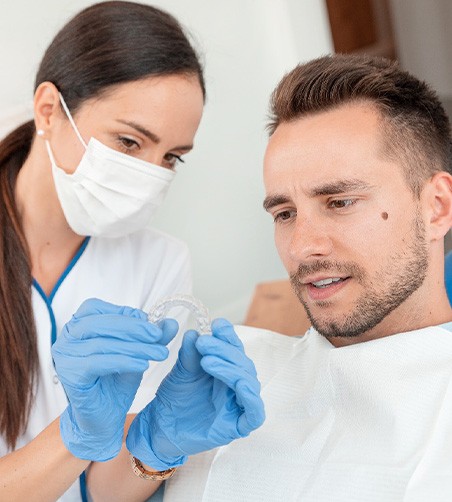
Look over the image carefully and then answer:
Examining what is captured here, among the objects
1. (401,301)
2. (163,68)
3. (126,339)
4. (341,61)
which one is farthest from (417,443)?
(163,68)

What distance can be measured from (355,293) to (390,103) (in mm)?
346

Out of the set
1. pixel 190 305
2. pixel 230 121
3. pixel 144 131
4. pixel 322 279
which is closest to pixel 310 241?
pixel 322 279

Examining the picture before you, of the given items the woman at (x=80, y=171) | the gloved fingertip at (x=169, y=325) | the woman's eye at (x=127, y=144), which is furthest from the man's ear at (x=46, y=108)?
the gloved fingertip at (x=169, y=325)

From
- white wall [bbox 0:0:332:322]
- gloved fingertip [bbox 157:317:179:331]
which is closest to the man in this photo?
gloved fingertip [bbox 157:317:179:331]

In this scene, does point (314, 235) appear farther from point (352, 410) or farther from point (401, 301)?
point (352, 410)

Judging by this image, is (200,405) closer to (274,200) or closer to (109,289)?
(274,200)

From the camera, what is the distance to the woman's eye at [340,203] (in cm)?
133

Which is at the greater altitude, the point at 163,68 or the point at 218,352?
the point at 163,68

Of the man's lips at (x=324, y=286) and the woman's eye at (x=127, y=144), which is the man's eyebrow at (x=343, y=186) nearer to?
the man's lips at (x=324, y=286)

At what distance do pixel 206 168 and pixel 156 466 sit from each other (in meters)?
1.11

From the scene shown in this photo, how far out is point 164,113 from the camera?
1.54 meters

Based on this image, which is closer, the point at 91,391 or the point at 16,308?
the point at 91,391

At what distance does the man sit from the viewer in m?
1.27

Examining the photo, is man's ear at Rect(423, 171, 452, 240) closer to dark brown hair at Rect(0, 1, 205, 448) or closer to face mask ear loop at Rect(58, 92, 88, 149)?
dark brown hair at Rect(0, 1, 205, 448)
